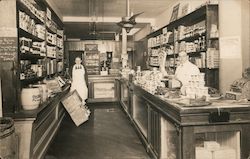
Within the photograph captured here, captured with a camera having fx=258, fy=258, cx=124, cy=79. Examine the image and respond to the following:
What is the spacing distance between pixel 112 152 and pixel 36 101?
1424mm

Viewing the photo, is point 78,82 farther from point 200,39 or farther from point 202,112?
point 202,112

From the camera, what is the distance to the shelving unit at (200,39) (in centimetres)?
488

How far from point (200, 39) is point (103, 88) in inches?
180

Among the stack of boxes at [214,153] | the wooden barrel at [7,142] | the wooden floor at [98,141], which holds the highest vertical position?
the wooden barrel at [7,142]

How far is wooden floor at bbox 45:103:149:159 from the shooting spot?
4.02 meters

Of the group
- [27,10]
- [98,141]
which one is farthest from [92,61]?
[27,10]

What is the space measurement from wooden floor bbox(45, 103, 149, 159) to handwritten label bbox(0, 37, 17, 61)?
164 centimetres

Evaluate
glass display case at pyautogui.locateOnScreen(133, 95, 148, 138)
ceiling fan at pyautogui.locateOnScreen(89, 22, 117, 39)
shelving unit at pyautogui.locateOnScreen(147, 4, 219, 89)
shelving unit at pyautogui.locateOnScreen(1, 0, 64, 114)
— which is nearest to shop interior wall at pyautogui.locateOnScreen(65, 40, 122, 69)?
ceiling fan at pyautogui.locateOnScreen(89, 22, 117, 39)

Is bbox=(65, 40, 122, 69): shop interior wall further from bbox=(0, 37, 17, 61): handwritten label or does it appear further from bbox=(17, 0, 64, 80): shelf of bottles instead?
bbox=(0, 37, 17, 61): handwritten label

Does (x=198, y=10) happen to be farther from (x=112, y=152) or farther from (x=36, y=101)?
(x=36, y=101)

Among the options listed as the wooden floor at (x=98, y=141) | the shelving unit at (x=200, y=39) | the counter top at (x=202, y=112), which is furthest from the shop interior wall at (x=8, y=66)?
the shelving unit at (x=200, y=39)

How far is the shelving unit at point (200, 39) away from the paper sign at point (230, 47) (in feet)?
1.36

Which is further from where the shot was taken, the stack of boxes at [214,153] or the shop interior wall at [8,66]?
the shop interior wall at [8,66]

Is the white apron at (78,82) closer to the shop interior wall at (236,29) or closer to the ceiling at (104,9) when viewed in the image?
the ceiling at (104,9)
